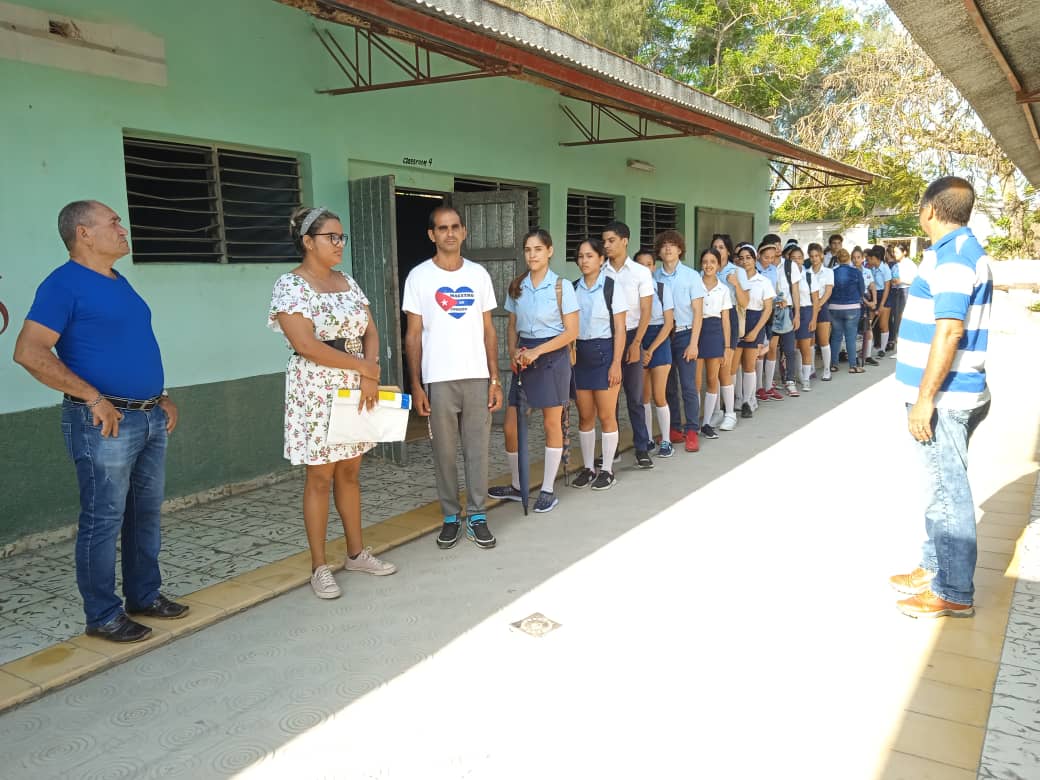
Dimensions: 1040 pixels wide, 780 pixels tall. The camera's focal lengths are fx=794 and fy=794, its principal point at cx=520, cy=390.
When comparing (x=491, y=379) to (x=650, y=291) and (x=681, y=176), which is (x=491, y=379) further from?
(x=681, y=176)

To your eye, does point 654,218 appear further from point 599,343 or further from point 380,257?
point 599,343

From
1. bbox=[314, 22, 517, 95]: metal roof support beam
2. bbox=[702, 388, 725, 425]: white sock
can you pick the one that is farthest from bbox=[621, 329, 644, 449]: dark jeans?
bbox=[314, 22, 517, 95]: metal roof support beam

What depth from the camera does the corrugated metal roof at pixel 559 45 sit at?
15.9 feet

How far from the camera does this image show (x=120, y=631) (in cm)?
331

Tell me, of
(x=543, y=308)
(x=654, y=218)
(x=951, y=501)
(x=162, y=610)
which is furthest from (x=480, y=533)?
(x=654, y=218)

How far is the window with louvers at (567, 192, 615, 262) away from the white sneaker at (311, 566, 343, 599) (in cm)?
603

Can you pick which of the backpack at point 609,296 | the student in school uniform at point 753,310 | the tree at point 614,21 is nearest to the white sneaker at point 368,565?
the backpack at point 609,296

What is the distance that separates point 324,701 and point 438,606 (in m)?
0.86

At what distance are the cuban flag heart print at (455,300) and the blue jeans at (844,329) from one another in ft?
25.7

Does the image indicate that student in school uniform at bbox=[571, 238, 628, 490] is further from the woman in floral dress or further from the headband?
the headband

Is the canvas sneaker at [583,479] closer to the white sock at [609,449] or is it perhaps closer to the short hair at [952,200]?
the white sock at [609,449]

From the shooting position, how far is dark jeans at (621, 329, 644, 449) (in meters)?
5.92

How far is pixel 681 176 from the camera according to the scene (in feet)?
38.7

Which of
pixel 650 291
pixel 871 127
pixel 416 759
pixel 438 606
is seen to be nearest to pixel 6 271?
pixel 438 606
